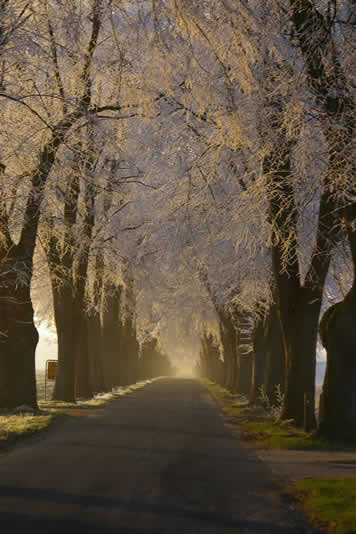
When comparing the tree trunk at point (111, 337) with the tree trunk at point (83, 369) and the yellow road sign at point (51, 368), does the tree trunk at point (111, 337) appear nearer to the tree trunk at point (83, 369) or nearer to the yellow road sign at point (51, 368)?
the tree trunk at point (83, 369)

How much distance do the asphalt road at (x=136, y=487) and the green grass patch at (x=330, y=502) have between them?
1.15 feet

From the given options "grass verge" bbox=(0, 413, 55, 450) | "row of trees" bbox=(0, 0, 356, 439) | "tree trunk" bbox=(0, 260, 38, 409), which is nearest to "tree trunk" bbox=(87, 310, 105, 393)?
"row of trees" bbox=(0, 0, 356, 439)

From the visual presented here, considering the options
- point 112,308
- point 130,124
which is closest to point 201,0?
point 130,124

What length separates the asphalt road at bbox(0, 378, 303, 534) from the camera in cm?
792

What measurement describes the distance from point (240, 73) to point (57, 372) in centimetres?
2118

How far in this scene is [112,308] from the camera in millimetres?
46250

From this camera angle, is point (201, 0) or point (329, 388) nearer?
point (201, 0)

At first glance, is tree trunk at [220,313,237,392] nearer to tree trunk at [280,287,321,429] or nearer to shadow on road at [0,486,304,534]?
tree trunk at [280,287,321,429]

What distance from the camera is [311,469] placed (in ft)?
41.4

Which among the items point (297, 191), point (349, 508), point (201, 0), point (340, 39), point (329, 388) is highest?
point (340, 39)

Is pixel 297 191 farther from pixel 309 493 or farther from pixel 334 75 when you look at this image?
pixel 309 493

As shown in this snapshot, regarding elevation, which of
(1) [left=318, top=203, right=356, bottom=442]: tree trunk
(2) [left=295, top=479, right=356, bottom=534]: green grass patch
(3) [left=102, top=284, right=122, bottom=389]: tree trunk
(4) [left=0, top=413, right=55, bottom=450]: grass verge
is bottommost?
(2) [left=295, top=479, right=356, bottom=534]: green grass patch

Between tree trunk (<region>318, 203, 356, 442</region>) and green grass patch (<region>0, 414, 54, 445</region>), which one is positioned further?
tree trunk (<region>318, 203, 356, 442</region>)

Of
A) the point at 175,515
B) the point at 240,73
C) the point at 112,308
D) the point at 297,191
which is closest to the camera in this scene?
the point at 175,515
